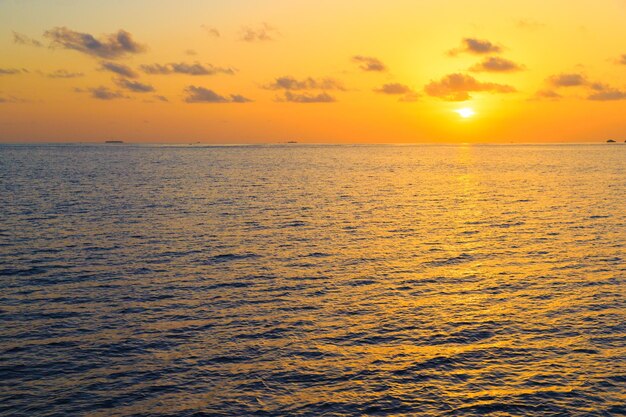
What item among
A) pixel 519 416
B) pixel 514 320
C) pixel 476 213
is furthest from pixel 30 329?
pixel 476 213

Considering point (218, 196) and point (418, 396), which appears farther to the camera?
point (218, 196)

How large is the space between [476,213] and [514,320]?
57725 millimetres

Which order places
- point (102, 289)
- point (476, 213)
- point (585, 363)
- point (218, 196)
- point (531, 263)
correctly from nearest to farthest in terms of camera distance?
point (585, 363), point (102, 289), point (531, 263), point (476, 213), point (218, 196)

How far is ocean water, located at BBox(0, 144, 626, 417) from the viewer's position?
25.6 metres

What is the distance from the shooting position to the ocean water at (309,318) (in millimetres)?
25609

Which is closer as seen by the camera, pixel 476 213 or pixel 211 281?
pixel 211 281

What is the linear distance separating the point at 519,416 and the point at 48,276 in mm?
39227

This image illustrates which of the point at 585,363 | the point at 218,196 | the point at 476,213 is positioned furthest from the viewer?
the point at 218,196

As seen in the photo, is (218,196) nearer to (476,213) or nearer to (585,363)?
(476,213)

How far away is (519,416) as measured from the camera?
938 inches

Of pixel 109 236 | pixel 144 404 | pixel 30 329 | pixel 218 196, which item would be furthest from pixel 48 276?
pixel 218 196

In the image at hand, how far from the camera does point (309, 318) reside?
3641cm

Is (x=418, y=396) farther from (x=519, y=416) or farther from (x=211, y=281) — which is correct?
(x=211, y=281)

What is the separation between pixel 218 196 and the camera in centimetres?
11094
